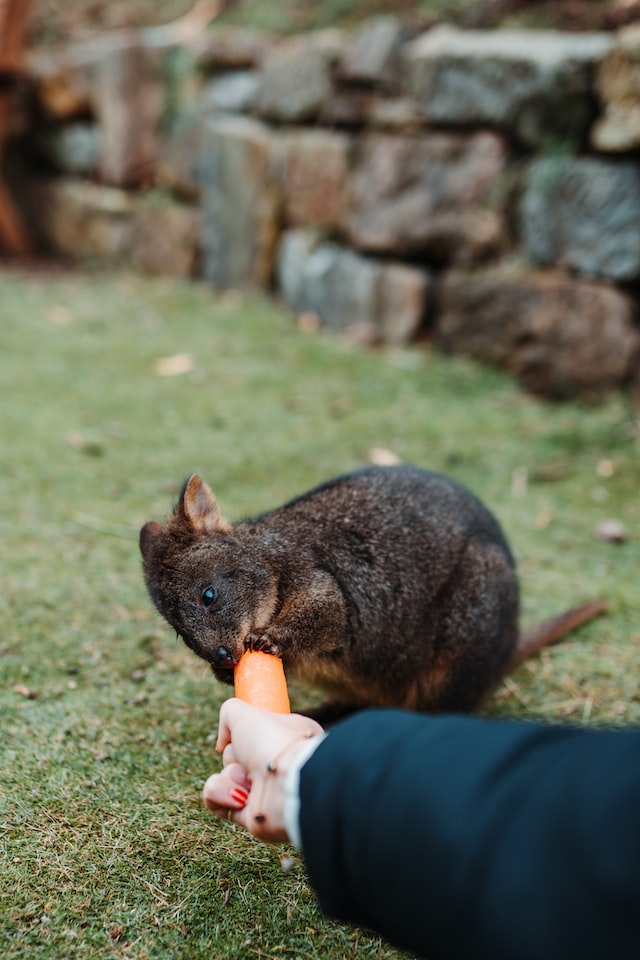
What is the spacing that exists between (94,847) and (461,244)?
4.43 meters

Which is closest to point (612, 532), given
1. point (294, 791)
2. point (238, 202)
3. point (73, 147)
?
point (294, 791)

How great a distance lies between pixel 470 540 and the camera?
8.91 feet

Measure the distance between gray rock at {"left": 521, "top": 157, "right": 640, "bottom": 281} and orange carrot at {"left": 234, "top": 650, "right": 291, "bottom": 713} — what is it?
3.39 meters

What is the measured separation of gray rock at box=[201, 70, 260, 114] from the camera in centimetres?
730

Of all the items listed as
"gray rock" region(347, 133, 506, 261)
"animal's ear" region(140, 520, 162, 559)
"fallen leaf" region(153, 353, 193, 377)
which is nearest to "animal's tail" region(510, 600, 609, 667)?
"animal's ear" region(140, 520, 162, 559)

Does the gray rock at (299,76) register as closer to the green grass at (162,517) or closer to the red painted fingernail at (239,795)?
the green grass at (162,517)

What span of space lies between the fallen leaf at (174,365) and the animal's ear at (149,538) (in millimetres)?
3345

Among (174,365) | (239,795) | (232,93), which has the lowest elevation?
(174,365)

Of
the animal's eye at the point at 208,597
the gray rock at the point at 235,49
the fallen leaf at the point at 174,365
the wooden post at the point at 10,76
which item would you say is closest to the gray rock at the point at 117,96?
the wooden post at the point at 10,76

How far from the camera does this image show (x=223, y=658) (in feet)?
7.64

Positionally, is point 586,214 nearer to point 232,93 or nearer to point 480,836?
point 232,93

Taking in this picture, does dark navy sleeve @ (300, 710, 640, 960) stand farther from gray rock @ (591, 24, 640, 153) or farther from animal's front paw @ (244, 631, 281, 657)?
gray rock @ (591, 24, 640, 153)

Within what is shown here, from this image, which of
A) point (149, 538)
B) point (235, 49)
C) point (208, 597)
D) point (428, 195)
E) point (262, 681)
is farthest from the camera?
point (235, 49)

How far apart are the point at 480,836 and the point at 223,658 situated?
1384 mm
